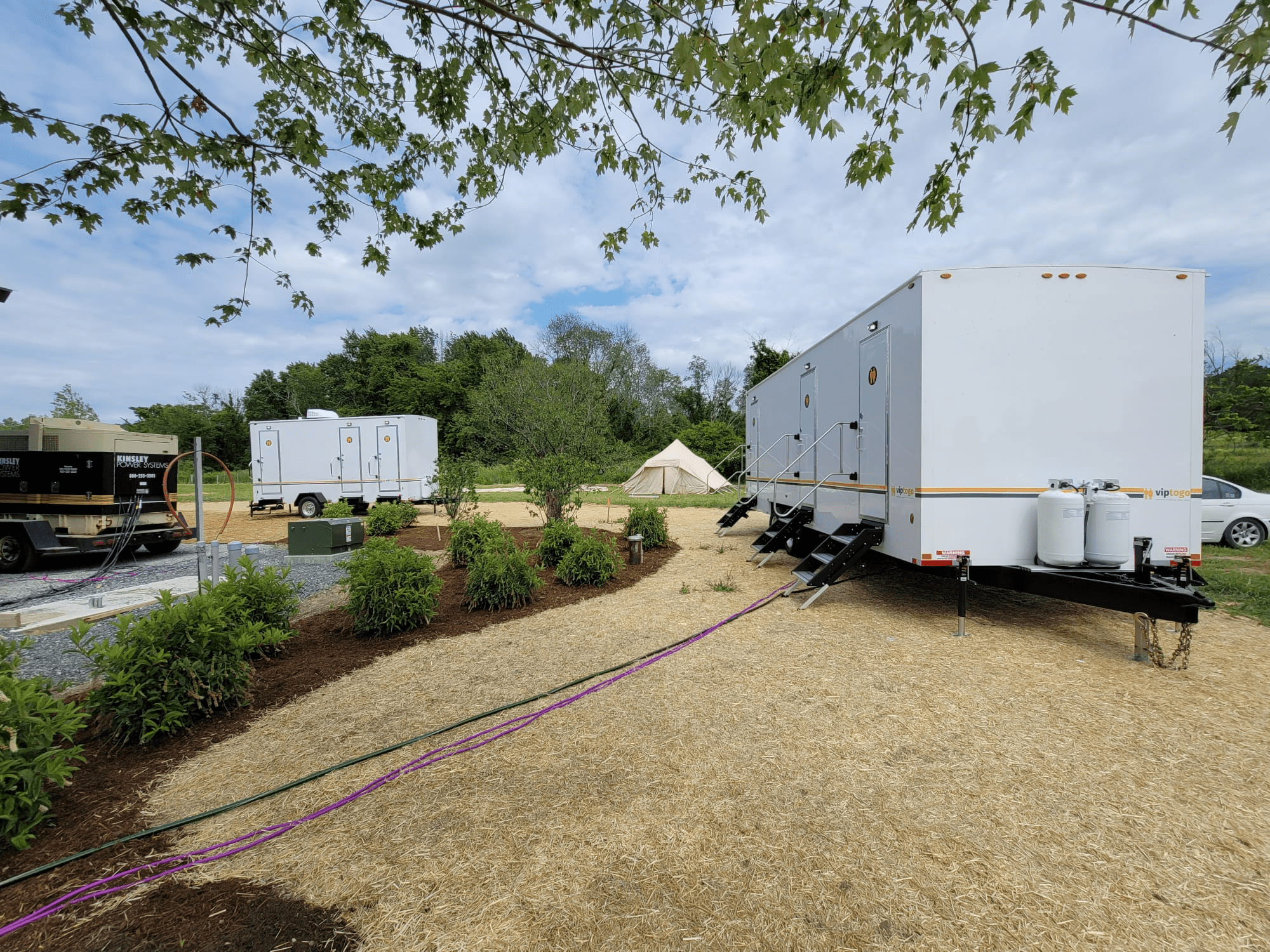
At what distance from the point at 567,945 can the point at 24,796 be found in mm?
2305

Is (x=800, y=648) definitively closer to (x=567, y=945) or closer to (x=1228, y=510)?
(x=567, y=945)

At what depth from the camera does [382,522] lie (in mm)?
11688

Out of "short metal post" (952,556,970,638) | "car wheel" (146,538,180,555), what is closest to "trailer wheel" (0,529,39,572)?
"car wheel" (146,538,180,555)

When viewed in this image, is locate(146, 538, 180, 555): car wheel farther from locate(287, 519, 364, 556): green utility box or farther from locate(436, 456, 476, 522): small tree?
locate(436, 456, 476, 522): small tree

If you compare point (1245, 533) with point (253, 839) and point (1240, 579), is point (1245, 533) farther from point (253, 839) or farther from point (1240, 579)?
point (253, 839)

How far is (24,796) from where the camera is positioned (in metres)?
2.28

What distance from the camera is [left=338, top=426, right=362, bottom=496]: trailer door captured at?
15.3m

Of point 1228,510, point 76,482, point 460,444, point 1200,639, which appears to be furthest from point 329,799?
point 460,444

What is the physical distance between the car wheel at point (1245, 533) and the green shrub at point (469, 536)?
477 inches

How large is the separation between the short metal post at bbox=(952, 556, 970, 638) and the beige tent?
1803 cm

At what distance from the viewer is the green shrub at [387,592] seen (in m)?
5.20

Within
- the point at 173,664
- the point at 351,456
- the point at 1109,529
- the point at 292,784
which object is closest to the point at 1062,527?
the point at 1109,529

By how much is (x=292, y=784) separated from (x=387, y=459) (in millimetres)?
13564

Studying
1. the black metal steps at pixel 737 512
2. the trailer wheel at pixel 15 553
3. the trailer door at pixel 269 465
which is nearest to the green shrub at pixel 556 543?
the black metal steps at pixel 737 512
